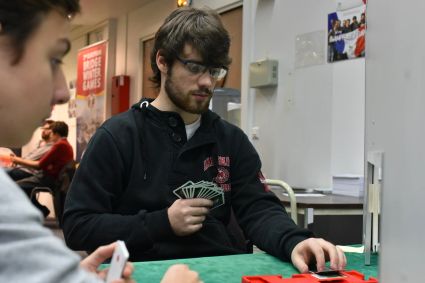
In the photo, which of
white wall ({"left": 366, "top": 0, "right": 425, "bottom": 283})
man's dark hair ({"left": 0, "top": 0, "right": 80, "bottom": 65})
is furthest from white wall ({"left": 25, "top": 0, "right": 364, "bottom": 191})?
man's dark hair ({"left": 0, "top": 0, "right": 80, "bottom": 65})

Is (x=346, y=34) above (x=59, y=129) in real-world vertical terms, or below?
above

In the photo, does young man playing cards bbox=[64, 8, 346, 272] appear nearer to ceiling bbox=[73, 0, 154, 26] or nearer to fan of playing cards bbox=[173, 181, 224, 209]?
fan of playing cards bbox=[173, 181, 224, 209]

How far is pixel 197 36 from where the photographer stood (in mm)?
1415

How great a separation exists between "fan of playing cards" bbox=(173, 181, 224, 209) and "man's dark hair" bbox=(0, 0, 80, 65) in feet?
2.74

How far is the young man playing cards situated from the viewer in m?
1.20

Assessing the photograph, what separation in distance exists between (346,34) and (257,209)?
176 cm

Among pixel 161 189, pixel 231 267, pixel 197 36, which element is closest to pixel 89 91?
pixel 197 36

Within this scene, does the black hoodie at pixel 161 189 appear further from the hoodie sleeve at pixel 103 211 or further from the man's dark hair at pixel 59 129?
the man's dark hair at pixel 59 129

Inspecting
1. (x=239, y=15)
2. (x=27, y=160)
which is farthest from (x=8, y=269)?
(x=27, y=160)

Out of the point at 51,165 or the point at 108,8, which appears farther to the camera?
the point at 108,8

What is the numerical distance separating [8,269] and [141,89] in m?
5.30

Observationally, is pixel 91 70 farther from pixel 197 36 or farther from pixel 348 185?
pixel 197 36

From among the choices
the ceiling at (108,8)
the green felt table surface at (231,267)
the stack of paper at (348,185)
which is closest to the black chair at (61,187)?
the ceiling at (108,8)

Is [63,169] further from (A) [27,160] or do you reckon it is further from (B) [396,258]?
(B) [396,258]
